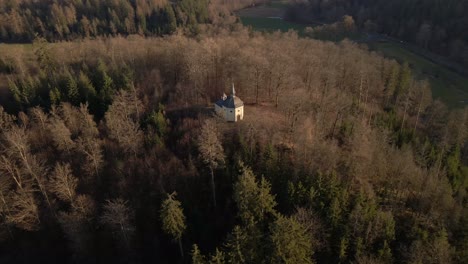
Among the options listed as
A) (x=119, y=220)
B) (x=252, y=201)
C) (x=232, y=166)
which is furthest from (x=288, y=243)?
(x=119, y=220)

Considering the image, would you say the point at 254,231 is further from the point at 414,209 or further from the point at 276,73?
the point at 276,73

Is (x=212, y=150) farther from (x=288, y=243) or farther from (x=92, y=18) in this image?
(x=92, y=18)

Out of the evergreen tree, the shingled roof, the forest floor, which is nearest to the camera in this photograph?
the evergreen tree

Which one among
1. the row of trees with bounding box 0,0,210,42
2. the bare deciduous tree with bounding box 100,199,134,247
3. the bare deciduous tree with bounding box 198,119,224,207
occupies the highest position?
the row of trees with bounding box 0,0,210,42

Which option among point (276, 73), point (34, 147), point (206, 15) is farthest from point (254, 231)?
point (206, 15)

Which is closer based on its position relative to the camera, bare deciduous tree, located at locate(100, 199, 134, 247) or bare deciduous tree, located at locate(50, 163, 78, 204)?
bare deciduous tree, located at locate(100, 199, 134, 247)

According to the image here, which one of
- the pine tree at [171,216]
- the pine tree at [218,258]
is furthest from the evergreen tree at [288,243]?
the pine tree at [171,216]

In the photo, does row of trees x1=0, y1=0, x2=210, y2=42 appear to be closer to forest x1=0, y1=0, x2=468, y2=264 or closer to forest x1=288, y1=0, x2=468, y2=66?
forest x1=288, y1=0, x2=468, y2=66

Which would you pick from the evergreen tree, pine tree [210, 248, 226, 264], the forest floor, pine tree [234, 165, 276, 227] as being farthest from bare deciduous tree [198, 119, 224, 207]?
the forest floor
